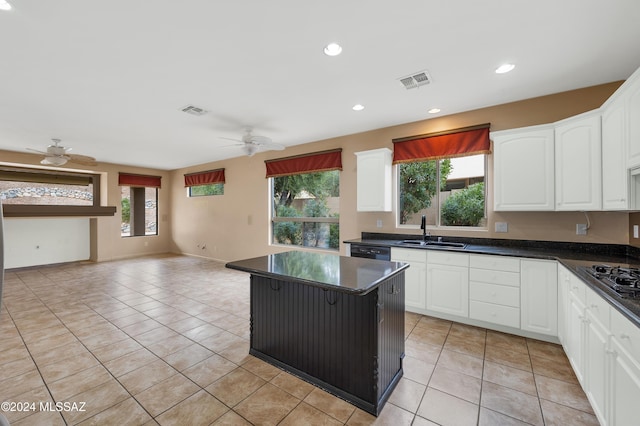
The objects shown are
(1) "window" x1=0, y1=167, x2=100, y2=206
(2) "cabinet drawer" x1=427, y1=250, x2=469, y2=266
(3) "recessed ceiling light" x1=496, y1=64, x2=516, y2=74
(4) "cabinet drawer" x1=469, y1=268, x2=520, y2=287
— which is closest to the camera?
(3) "recessed ceiling light" x1=496, y1=64, x2=516, y2=74

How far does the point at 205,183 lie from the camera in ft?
24.5

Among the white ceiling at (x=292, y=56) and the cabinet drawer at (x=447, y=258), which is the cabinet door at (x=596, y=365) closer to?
the cabinet drawer at (x=447, y=258)

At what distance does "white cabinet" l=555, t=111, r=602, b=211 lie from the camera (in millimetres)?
2758

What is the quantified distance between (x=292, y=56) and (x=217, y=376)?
109 inches

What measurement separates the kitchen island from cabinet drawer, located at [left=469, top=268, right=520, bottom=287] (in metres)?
1.24

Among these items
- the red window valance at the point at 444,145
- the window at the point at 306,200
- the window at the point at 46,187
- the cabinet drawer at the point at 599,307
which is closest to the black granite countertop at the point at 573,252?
the cabinet drawer at the point at 599,307

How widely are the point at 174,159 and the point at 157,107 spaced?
141 inches

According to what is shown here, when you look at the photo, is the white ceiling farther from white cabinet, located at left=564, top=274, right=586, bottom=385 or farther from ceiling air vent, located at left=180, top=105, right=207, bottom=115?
white cabinet, located at left=564, top=274, right=586, bottom=385

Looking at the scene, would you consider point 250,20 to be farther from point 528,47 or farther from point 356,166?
point 356,166

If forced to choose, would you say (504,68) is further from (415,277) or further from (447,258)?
(415,277)

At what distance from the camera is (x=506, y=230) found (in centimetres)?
363

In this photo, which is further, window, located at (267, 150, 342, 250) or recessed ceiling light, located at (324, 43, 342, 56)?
window, located at (267, 150, 342, 250)

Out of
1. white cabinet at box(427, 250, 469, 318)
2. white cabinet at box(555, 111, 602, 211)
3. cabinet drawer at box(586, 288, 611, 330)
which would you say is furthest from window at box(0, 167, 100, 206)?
white cabinet at box(555, 111, 602, 211)

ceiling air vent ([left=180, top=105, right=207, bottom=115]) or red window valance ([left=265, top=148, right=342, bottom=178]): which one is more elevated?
ceiling air vent ([left=180, top=105, right=207, bottom=115])
